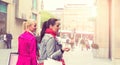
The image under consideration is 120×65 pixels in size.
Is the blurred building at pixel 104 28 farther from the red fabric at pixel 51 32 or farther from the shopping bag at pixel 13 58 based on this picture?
the red fabric at pixel 51 32

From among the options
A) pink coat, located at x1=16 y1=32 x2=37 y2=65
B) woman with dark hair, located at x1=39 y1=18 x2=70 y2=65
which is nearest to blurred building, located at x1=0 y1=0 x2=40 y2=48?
pink coat, located at x1=16 y1=32 x2=37 y2=65

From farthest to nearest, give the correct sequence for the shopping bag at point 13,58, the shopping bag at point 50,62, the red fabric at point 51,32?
the shopping bag at point 13,58 → the red fabric at point 51,32 → the shopping bag at point 50,62

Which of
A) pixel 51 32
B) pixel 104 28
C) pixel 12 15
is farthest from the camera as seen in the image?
pixel 12 15

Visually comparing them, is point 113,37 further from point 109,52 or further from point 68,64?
point 68,64

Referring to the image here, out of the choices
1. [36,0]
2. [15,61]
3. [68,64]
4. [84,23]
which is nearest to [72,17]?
[84,23]

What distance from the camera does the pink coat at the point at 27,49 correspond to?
205 inches

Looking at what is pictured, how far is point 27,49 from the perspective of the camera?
5215 millimetres

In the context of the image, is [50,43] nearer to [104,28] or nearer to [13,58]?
[13,58]

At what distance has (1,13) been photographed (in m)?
30.8

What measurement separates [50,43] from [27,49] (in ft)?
2.80

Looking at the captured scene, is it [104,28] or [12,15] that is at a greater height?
[12,15]

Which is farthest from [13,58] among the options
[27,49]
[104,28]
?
[104,28]

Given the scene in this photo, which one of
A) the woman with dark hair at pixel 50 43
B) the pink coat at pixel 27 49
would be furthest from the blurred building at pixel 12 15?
the woman with dark hair at pixel 50 43

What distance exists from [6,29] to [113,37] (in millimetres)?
16180
